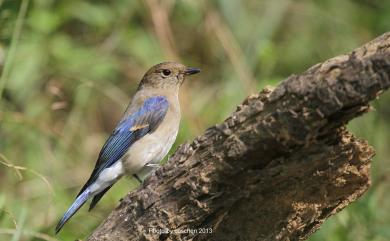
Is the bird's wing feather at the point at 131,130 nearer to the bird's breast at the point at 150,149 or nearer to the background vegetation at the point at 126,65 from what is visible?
the bird's breast at the point at 150,149

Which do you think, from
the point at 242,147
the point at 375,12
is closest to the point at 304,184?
the point at 242,147

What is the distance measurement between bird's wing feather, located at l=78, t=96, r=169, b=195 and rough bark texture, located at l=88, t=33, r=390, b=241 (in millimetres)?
1376

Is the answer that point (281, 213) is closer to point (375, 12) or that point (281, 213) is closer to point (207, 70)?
point (207, 70)

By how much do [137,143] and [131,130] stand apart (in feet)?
0.48

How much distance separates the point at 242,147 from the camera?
3.13 m

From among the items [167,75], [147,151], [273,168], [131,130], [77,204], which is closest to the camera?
[273,168]

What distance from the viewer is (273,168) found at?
3.17 meters

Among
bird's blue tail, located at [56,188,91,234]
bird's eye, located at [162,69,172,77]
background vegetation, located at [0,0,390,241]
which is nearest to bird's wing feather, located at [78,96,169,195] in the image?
bird's blue tail, located at [56,188,91,234]

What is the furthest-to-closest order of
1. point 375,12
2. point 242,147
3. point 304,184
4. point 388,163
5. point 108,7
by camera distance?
point 375,12 → point 108,7 → point 388,163 → point 304,184 → point 242,147

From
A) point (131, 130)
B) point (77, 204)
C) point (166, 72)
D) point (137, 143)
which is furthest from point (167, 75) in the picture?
point (77, 204)

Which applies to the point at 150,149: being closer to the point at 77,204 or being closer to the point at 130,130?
the point at 130,130

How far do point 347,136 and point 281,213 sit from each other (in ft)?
1.62

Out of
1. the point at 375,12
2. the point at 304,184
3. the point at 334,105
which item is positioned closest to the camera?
the point at 334,105

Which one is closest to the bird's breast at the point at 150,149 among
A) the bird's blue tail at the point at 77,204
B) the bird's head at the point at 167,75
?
the bird's blue tail at the point at 77,204
